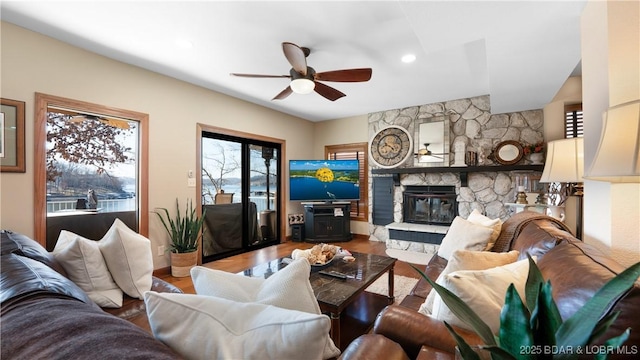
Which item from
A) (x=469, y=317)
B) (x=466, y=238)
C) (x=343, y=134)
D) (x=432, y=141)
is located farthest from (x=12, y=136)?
(x=432, y=141)

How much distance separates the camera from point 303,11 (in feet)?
7.00

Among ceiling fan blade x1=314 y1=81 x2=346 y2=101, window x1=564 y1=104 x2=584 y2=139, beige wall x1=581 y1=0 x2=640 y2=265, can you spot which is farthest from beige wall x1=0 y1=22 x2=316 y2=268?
window x1=564 y1=104 x2=584 y2=139

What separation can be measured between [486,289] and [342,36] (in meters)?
2.32

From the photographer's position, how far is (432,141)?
4617 millimetres

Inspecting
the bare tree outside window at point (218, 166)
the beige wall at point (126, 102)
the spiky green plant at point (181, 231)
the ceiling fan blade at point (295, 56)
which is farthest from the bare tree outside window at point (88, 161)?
the ceiling fan blade at point (295, 56)

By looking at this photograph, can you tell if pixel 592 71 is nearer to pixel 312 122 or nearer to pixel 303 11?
pixel 303 11

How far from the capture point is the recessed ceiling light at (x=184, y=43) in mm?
2572

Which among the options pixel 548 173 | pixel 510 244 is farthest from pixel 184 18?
pixel 548 173

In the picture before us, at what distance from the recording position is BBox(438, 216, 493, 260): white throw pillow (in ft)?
7.04

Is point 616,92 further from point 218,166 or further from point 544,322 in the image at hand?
point 218,166

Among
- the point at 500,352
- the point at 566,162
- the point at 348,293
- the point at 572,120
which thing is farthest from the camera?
the point at 572,120

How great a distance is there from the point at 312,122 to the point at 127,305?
196 inches

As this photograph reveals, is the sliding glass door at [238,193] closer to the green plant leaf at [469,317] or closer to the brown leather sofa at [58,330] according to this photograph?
the brown leather sofa at [58,330]

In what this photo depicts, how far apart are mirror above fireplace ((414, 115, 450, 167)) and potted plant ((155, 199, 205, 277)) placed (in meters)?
3.66
